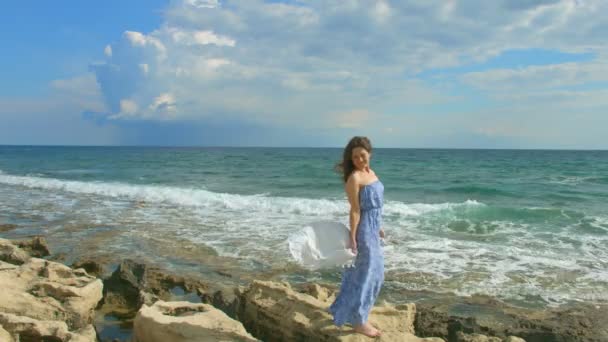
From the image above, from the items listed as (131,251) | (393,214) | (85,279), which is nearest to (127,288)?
(85,279)

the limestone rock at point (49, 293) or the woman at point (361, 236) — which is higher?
the woman at point (361, 236)

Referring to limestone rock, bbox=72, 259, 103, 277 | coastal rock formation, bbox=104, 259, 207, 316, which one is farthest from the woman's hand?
limestone rock, bbox=72, 259, 103, 277

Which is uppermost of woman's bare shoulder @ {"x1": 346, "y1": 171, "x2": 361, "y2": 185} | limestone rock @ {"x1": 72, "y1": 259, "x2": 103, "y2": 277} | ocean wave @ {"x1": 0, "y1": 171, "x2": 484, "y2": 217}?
woman's bare shoulder @ {"x1": 346, "y1": 171, "x2": 361, "y2": 185}

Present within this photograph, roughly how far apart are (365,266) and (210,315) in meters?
1.69

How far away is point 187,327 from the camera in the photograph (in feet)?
14.5

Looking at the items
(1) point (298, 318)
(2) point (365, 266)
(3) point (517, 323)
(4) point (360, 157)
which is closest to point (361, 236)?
(2) point (365, 266)

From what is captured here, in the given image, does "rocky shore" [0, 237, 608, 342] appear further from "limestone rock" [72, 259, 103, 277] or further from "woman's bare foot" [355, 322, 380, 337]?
"limestone rock" [72, 259, 103, 277]

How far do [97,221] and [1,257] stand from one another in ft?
19.2

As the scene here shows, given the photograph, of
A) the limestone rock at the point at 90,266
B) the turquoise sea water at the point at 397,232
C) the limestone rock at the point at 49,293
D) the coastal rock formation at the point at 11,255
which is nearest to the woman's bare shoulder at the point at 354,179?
the limestone rock at the point at 49,293

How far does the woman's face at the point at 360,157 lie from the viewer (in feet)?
13.4

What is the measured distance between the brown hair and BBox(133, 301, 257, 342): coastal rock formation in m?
1.72

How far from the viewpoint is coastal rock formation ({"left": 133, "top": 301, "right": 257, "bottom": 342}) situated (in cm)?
431

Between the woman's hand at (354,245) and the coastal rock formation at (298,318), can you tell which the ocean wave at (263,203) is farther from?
the woman's hand at (354,245)

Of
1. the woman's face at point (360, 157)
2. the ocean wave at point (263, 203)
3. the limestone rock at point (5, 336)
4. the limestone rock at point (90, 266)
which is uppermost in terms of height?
the woman's face at point (360, 157)
